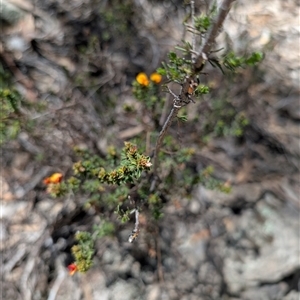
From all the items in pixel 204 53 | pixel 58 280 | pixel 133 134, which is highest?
pixel 204 53

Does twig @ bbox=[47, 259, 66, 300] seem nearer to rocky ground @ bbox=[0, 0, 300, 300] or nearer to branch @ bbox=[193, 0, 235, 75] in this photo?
rocky ground @ bbox=[0, 0, 300, 300]

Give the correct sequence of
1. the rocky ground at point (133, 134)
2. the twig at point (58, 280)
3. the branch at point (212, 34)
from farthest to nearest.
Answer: the rocky ground at point (133, 134), the twig at point (58, 280), the branch at point (212, 34)

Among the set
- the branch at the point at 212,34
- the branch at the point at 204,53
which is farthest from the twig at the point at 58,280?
the branch at the point at 212,34

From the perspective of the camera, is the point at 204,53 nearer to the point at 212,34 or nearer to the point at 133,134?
the point at 212,34

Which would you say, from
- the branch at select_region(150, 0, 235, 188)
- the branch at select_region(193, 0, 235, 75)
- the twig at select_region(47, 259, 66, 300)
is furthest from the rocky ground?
the branch at select_region(193, 0, 235, 75)

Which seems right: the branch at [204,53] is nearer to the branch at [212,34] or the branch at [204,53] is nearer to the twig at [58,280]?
the branch at [212,34]

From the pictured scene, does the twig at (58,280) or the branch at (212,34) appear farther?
the twig at (58,280)

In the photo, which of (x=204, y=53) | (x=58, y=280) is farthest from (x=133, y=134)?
(x=204, y=53)

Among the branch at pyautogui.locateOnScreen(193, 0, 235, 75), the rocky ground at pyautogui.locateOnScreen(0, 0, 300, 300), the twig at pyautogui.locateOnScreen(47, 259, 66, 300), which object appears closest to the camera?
the branch at pyautogui.locateOnScreen(193, 0, 235, 75)
